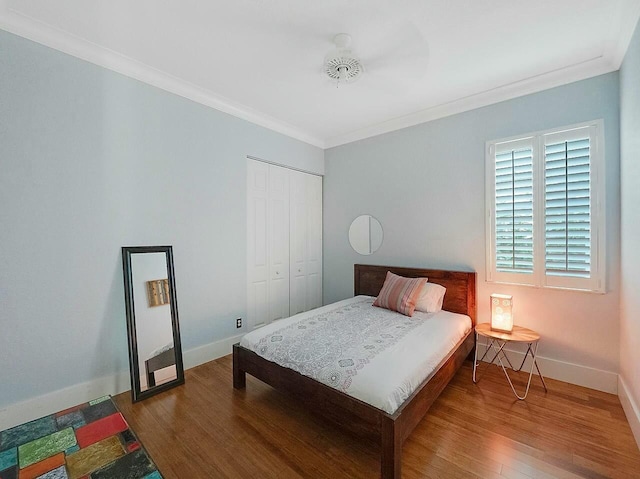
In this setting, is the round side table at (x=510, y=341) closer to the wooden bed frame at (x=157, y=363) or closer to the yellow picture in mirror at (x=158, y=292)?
the wooden bed frame at (x=157, y=363)

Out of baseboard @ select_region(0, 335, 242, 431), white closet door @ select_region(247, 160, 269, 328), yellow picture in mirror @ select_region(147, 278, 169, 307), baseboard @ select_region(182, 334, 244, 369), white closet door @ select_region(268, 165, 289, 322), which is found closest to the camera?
baseboard @ select_region(0, 335, 242, 431)

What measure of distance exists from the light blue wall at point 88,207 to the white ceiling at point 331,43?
0.25 metres

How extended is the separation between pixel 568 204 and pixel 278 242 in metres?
3.02

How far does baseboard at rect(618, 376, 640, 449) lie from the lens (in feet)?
5.94

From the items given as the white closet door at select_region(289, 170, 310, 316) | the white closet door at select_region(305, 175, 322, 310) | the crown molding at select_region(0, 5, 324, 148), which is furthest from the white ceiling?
the white closet door at select_region(305, 175, 322, 310)

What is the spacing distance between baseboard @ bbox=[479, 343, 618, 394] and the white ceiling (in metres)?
2.52

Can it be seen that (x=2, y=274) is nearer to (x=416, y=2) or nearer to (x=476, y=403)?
(x=416, y=2)

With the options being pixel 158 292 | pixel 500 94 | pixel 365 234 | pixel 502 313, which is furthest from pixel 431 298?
pixel 158 292

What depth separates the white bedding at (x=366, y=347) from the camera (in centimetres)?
168

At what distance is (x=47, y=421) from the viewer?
5.19 feet

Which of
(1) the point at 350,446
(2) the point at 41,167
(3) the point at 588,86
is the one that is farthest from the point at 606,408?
(2) the point at 41,167

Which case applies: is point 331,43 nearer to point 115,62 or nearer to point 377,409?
point 115,62

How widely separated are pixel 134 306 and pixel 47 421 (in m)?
0.94

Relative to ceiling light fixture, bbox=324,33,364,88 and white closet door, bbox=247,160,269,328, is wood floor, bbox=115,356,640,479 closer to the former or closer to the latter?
white closet door, bbox=247,160,269,328
